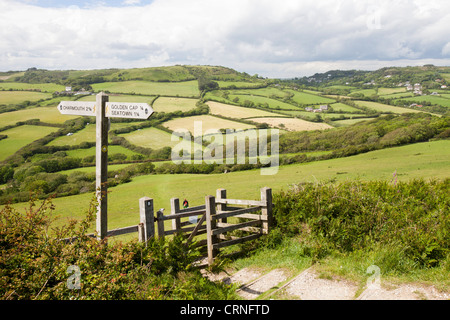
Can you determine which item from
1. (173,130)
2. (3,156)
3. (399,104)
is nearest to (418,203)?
(173,130)

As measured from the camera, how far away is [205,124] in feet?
245

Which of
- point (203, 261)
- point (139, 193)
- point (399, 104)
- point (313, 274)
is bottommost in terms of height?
point (139, 193)

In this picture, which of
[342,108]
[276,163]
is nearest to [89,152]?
[276,163]

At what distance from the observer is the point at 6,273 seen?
15.2 feet

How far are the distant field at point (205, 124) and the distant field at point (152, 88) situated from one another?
28.6m

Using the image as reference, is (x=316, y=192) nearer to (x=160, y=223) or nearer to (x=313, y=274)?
(x=313, y=274)

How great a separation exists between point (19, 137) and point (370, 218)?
77.5 metres

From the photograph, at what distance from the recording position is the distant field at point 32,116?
77250 millimetres

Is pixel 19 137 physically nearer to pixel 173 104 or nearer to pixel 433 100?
pixel 173 104

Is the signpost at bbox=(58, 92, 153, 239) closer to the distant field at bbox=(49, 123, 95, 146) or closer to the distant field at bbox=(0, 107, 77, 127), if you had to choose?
the distant field at bbox=(49, 123, 95, 146)

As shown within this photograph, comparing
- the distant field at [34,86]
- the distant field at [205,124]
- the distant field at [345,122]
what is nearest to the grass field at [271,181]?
the distant field at [205,124]

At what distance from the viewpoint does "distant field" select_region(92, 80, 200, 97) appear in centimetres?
10465

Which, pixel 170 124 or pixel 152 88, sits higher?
pixel 152 88
